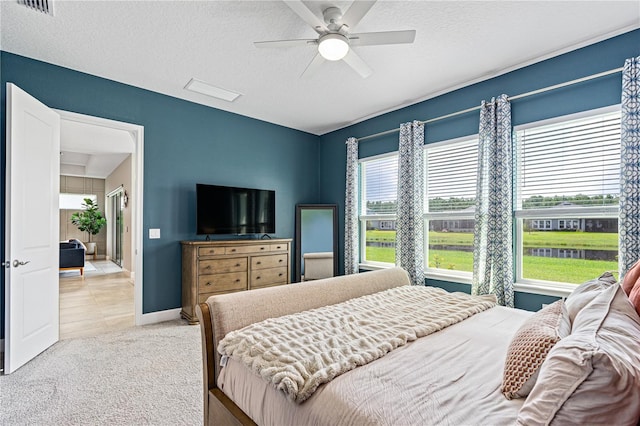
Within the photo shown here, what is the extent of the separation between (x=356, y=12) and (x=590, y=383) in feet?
7.29

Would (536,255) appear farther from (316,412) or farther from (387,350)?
(316,412)

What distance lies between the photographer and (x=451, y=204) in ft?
12.4

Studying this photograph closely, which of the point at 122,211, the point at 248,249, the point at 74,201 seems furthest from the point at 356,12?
the point at 74,201

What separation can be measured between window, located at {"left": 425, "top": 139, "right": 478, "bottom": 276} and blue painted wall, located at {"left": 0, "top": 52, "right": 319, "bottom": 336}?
90.7 inches

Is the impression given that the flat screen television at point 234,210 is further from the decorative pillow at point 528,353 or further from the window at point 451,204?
the decorative pillow at point 528,353

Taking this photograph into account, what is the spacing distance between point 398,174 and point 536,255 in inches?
69.6

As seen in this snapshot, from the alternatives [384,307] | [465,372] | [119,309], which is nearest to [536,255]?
[384,307]

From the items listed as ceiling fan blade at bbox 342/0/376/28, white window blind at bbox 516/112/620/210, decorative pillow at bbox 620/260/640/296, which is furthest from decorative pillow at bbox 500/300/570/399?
white window blind at bbox 516/112/620/210

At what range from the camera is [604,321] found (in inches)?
38.1

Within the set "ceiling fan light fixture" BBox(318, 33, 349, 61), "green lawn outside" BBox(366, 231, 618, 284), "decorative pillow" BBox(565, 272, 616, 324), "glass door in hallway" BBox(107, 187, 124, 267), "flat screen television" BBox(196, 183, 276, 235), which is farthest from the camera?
"glass door in hallway" BBox(107, 187, 124, 267)

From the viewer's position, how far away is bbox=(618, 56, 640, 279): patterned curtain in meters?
2.40

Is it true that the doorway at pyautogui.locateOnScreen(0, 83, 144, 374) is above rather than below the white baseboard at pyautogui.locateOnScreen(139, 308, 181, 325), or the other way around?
above

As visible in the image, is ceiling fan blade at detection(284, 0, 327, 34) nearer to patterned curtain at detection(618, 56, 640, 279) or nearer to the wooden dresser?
patterned curtain at detection(618, 56, 640, 279)

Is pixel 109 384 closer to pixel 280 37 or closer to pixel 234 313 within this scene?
pixel 234 313
